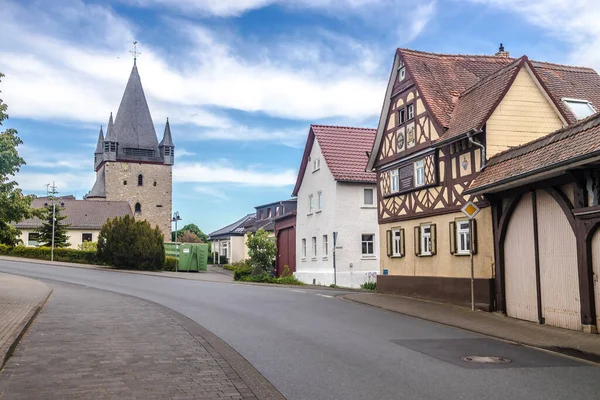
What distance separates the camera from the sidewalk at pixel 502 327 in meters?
11.8

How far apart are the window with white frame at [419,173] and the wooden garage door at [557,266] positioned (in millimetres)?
7871

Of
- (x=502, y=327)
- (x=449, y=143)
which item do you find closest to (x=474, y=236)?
(x=449, y=143)

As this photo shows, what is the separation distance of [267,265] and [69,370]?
1275 inches

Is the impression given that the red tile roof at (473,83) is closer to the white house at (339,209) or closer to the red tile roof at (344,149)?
the red tile roof at (344,149)

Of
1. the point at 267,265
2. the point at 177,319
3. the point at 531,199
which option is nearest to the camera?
the point at 177,319

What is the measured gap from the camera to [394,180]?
26047 millimetres

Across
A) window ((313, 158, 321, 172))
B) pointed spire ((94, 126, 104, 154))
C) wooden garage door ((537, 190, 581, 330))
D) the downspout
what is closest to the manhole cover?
wooden garage door ((537, 190, 581, 330))

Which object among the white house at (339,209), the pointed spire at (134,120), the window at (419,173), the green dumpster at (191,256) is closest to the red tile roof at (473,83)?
the window at (419,173)

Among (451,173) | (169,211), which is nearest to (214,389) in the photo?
(451,173)

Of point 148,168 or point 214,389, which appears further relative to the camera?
point 148,168

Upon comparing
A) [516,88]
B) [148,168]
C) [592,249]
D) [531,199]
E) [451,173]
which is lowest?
[592,249]

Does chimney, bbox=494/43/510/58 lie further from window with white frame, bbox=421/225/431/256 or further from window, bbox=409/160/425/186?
window with white frame, bbox=421/225/431/256

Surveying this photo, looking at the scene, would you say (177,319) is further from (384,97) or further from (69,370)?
(384,97)

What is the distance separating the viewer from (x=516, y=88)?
20125 millimetres
